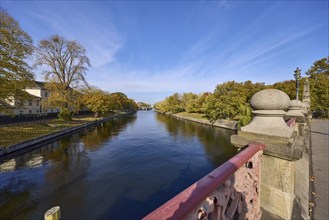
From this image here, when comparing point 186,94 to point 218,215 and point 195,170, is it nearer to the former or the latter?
point 195,170

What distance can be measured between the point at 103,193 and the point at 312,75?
4744 centimetres

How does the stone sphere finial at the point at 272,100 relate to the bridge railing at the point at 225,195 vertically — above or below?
above

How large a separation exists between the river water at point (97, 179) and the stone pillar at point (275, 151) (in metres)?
5.94

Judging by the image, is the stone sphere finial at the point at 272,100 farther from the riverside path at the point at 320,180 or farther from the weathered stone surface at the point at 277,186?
the riverside path at the point at 320,180

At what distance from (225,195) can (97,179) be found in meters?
9.57

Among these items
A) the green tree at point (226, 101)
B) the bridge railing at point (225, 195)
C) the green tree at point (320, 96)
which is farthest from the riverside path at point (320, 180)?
the green tree at point (320, 96)

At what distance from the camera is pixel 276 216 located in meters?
1.95

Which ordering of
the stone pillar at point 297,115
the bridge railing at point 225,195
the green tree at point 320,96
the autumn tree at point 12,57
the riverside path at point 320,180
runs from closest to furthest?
the bridge railing at point 225,195 < the riverside path at point 320,180 < the stone pillar at point 297,115 < the autumn tree at point 12,57 < the green tree at point 320,96

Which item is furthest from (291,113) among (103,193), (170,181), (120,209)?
(103,193)

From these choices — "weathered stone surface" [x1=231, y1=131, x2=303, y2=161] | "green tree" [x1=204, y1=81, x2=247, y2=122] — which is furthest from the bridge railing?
"green tree" [x1=204, y1=81, x2=247, y2=122]

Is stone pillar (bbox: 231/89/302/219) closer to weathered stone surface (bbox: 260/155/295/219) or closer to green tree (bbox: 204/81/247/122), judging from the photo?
weathered stone surface (bbox: 260/155/295/219)

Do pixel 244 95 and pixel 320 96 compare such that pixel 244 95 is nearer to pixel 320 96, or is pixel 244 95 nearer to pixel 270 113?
pixel 320 96

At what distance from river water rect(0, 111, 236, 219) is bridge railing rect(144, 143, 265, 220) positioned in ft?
19.5

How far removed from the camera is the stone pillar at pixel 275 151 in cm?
184
